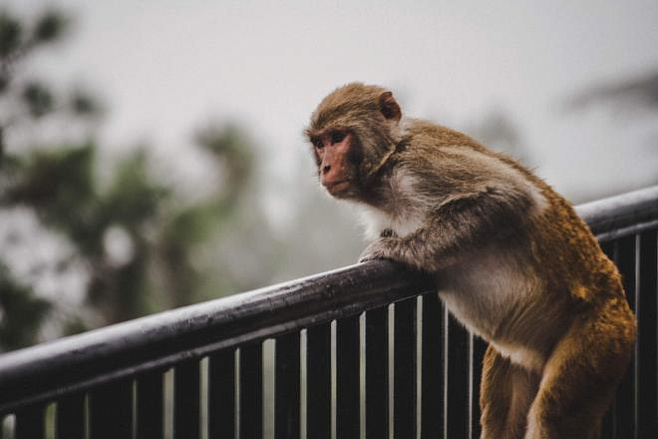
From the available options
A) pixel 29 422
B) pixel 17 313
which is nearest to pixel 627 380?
pixel 29 422

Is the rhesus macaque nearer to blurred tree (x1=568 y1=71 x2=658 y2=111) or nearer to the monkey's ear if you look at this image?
the monkey's ear

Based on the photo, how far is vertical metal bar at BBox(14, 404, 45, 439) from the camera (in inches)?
47.0

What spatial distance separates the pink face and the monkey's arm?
299 mm

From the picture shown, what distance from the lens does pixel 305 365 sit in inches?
67.3

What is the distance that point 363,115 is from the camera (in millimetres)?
2488

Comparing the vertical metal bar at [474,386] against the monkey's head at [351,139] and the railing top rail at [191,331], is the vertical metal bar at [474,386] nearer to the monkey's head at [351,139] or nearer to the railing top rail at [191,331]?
the railing top rail at [191,331]

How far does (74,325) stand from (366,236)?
739cm

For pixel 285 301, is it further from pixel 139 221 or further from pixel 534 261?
pixel 139 221

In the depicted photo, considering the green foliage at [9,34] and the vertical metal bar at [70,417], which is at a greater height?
the vertical metal bar at [70,417]

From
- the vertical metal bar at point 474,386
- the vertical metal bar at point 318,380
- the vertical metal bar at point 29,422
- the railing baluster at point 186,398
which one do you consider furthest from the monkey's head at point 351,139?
the vertical metal bar at point 29,422

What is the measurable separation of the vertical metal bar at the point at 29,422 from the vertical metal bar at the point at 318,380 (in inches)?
22.6

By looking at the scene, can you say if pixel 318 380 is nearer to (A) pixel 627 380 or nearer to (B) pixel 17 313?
(A) pixel 627 380

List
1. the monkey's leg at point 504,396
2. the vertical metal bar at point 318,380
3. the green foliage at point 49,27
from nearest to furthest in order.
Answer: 1. the vertical metal bar at point 318,380
2. the monkey's leg at point 504,396
3. the green foliage at point 49,27

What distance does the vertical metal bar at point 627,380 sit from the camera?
2342 mm
